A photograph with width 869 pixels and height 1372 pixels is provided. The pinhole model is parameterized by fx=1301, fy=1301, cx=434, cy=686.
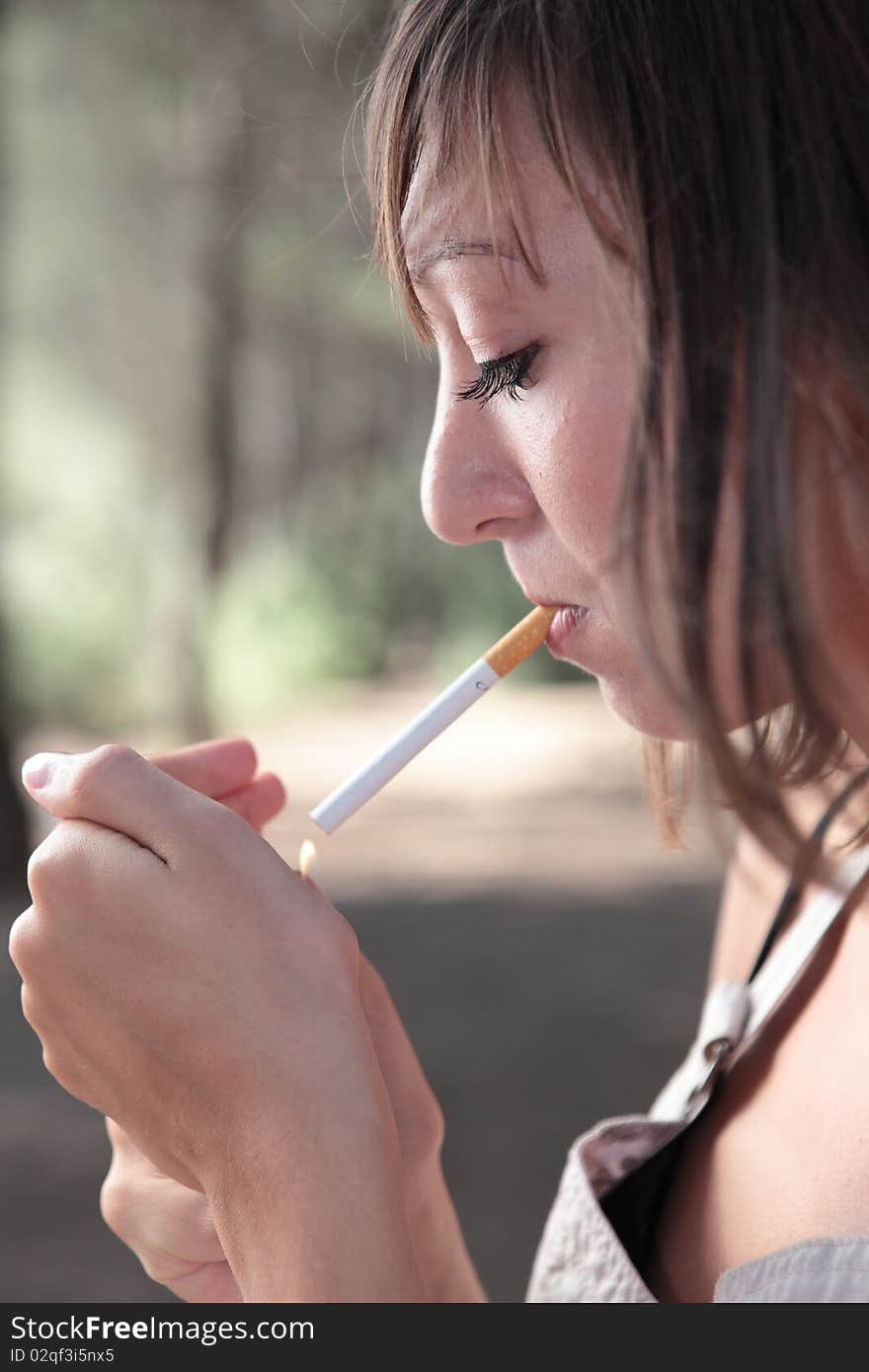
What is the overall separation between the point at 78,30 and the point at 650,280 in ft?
24.2

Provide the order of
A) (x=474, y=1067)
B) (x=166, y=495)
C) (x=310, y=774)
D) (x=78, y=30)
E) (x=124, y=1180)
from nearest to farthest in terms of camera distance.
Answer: (x=124, y=1180) → (x=474, y=1067) → (x=78, y=30) → (x=310, y=774) → (x=166, y=495)

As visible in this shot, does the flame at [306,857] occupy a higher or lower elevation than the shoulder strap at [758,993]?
higher

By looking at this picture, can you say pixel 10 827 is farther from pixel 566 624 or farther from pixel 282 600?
pixel 282 600

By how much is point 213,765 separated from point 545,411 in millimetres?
389

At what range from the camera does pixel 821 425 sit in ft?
2.53

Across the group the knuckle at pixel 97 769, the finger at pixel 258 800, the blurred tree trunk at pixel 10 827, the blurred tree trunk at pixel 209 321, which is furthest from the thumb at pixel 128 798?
the blurred tree trunk at pixel 209 321

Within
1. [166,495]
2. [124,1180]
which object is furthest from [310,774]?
[124,1180]

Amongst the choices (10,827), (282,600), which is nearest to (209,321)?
(282,600)

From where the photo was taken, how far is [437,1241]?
1050mm

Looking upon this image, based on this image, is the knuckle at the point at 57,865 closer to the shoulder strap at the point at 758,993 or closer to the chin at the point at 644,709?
the chin at the point at 644,709

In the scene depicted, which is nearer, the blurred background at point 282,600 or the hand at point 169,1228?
the hand at point 169,1228

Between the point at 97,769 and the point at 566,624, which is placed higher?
the point at 97,769

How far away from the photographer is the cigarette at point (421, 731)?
0.93 m
